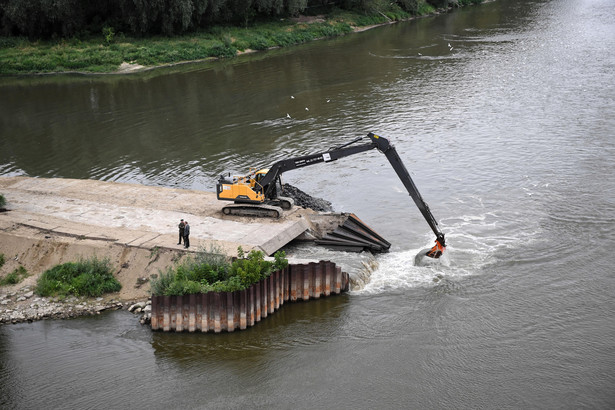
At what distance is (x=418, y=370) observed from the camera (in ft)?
74.0

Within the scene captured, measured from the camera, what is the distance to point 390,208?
3688cm

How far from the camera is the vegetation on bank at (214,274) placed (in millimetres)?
25188

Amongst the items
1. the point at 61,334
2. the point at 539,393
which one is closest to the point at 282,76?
the point at 61,334

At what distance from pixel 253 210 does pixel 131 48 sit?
59010 mm

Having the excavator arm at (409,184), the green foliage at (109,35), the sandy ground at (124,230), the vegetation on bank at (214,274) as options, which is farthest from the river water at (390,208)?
the green foliage at (109,35)

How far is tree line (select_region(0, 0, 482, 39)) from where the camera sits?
83188 millimetres

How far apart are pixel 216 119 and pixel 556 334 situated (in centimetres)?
3994

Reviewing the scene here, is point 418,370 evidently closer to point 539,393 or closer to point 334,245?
point 539,393

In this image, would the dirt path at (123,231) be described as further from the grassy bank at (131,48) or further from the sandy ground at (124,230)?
the grassy bank at (131,48)

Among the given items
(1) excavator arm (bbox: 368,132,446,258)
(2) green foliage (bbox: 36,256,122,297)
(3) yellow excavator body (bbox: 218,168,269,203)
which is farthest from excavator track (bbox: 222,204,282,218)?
(2) green foliage (bbox: 36,256,122,297)

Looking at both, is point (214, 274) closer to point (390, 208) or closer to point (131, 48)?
point (390, 208)

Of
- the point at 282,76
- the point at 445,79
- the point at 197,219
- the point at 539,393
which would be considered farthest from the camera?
the point at 282,76

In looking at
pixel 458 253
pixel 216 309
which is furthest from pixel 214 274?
pixel 458 253

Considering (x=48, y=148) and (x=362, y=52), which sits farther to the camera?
(x=362, y=52)
